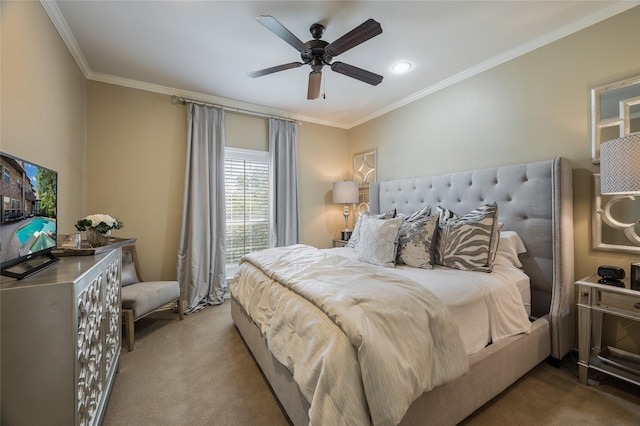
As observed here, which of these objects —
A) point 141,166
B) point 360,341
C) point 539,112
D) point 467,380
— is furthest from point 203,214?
point 539,112

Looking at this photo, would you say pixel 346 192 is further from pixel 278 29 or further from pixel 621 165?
pixel 621 165

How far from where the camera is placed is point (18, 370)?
3.17 ft

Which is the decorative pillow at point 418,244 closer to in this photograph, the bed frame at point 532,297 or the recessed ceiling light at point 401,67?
the bed frame at point 532,297

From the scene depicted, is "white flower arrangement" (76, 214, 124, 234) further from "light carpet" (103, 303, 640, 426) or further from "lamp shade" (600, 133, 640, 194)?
"lamp shade" (600, 133, 640, 194)

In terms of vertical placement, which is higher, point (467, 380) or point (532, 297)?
point (532, 297)

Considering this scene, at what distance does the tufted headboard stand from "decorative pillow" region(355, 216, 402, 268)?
0.90 meters

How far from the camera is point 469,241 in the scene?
6.76 feet

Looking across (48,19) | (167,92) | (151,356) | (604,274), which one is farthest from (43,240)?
(604,274)

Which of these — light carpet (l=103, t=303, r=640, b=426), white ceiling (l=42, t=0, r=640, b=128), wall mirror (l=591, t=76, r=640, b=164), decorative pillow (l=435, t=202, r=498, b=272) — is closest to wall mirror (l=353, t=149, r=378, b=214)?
white ceiling (l=42, t=0, r=640, b=128)

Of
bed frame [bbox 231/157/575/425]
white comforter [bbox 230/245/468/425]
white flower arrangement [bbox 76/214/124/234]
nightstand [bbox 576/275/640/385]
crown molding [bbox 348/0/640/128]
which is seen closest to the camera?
white comforter [bbox 230/245/468/425]

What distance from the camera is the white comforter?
0.99 metres

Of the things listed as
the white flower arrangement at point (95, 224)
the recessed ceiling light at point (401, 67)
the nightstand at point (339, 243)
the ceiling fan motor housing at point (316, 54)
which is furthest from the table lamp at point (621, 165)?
the white flower arrangement at point (95, 224)

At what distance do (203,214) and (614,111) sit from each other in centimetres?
408

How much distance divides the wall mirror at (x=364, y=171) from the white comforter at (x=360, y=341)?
8.65 feet
